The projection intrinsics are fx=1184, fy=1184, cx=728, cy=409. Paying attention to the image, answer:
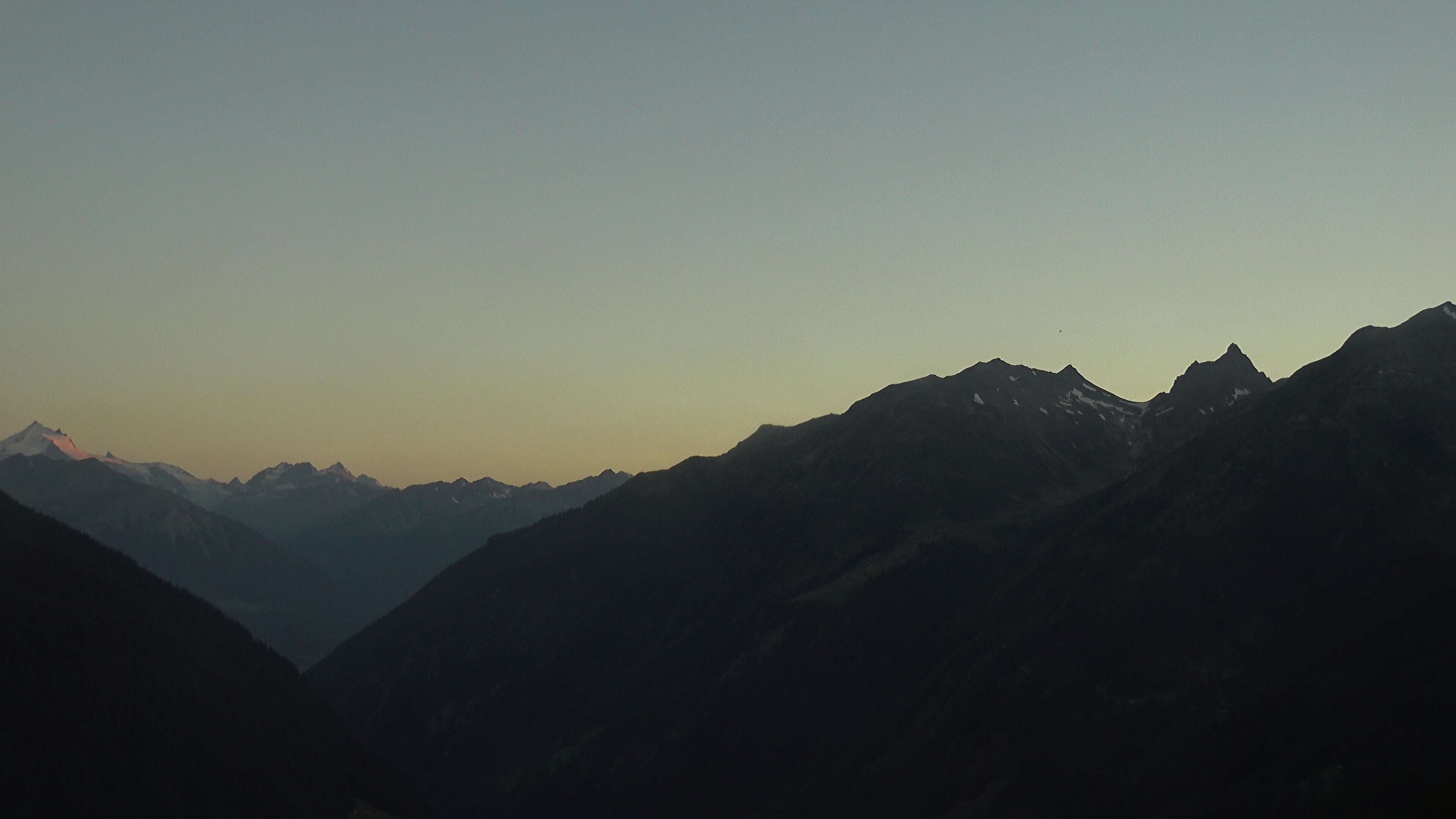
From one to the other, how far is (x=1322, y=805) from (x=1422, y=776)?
53.0ft

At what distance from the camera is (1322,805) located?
198 m

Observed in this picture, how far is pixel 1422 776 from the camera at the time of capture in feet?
638
